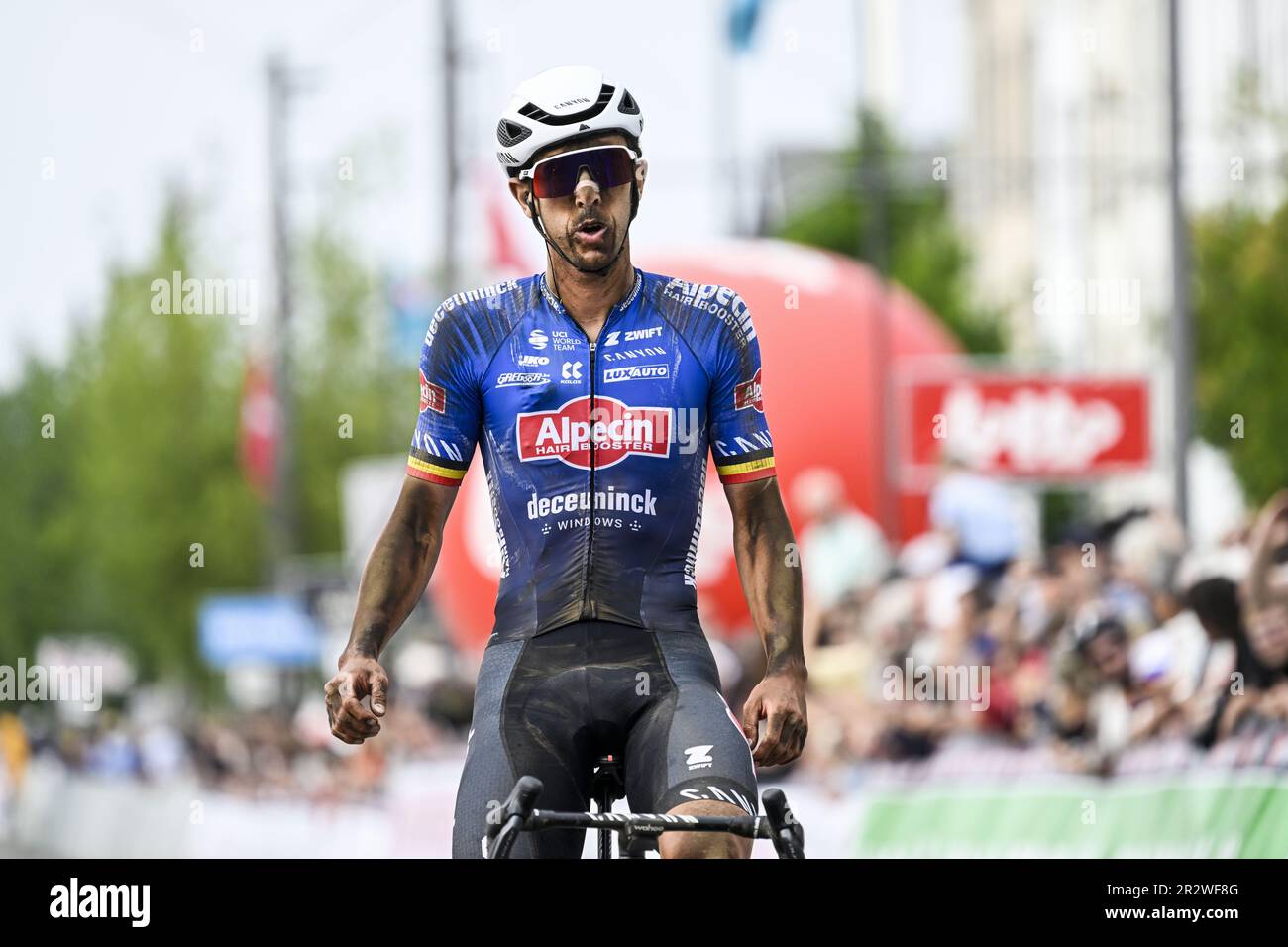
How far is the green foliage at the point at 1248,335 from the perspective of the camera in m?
24.0

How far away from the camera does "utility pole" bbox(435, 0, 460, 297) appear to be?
2447cm

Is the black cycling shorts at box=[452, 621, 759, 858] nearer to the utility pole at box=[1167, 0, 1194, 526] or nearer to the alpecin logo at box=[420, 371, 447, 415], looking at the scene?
the alpecin logo at box=[420, 371, 447, 415]

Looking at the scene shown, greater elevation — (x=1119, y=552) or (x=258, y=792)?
(x=1119, y=552)

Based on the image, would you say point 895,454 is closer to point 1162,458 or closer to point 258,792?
point 258,792

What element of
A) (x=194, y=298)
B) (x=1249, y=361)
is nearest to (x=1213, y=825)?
(x=1249, y=361)

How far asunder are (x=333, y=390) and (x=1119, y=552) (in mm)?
41408

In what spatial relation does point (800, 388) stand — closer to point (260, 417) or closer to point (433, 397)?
point (433, 397)

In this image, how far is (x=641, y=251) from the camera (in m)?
23.1

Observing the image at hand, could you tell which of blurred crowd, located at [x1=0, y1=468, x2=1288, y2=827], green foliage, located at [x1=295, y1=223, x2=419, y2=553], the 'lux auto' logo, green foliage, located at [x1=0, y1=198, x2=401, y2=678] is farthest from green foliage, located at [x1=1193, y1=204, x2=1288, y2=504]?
green foliage, located at [x1=295, y1=223, x2=419, y2=553]

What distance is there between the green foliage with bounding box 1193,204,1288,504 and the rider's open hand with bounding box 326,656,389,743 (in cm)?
1879

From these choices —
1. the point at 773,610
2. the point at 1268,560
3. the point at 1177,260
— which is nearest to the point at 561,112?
the point at 773,610

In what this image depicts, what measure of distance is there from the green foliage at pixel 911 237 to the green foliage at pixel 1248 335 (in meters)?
21.0

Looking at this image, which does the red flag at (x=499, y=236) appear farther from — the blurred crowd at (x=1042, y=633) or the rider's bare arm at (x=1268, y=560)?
the rider's bare arm at (x=1268, y=560)
